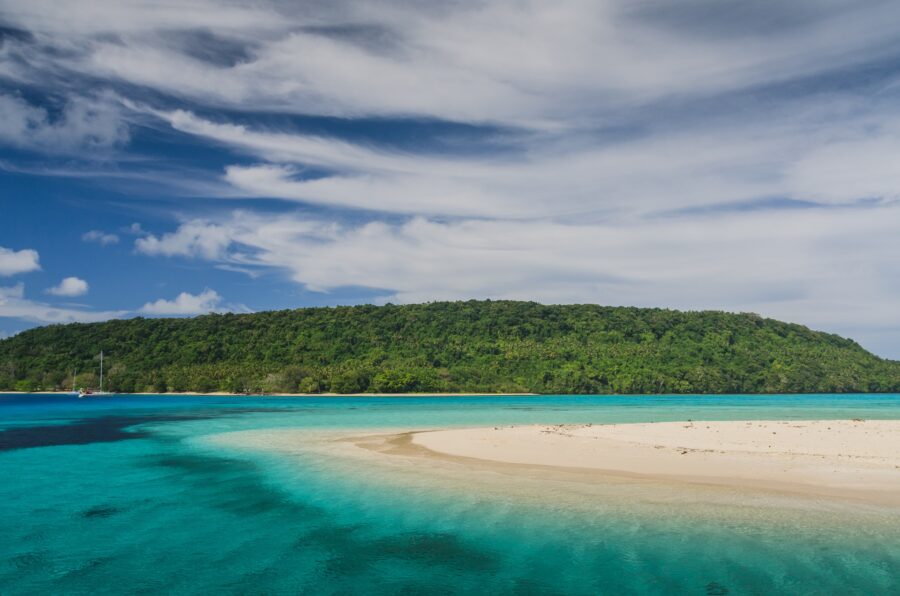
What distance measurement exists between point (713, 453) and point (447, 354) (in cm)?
13106

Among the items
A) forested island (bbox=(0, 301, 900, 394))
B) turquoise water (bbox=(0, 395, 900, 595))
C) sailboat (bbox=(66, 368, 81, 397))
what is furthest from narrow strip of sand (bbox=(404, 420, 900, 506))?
sailboat (bbox=(66, 368, 81, 397))

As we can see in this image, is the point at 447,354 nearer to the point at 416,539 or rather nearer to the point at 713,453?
the point at 713,453

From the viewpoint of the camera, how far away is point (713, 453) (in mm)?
25016

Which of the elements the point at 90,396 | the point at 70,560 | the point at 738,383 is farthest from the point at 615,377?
the point at 70,560

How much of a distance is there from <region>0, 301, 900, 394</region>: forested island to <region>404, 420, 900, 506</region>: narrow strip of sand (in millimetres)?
107189

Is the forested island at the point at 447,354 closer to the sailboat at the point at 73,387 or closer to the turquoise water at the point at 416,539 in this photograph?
the sailboat at the point at 73,387

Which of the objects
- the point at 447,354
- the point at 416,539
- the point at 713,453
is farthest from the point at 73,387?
the point at 416,539

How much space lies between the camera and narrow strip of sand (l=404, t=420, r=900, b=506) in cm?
1892

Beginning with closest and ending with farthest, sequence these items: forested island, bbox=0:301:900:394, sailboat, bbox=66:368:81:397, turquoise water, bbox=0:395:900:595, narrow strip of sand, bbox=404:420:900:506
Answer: turquoise water, bbox=0:395:900:595, narrow strip of sand, bbox=404:420:900:506, sailboat, bbox=66:368:81:397, forested island, bbox=0:301:900:394

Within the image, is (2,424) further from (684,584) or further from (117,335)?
(117,335)

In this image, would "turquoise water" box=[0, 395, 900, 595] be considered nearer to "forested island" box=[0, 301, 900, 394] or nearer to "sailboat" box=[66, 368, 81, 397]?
"forested island" box=[0, 301, 900, 394]

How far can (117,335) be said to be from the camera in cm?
16000

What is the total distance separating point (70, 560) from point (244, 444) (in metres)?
21.7

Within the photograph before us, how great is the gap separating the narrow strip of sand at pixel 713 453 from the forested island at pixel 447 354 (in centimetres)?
10719
